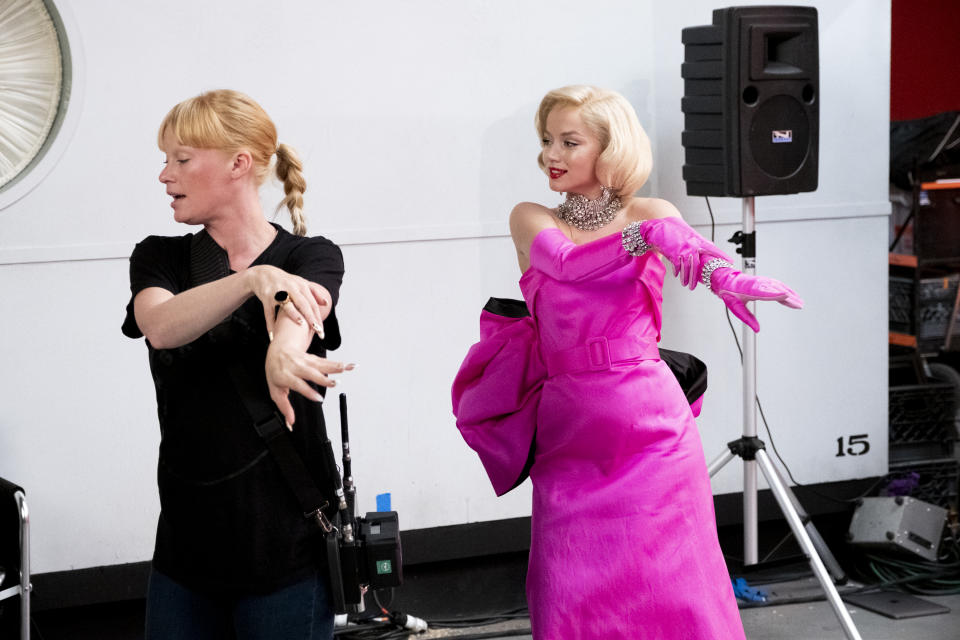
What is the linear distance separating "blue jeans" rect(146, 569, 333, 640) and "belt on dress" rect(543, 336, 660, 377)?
3.16 ft

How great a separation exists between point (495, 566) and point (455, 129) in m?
1.65

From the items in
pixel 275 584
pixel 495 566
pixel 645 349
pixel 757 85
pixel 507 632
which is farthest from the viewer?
pixel 495 566

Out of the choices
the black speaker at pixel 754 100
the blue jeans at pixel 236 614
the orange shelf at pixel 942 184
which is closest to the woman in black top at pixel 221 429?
the blue jeans at pixel 236 614

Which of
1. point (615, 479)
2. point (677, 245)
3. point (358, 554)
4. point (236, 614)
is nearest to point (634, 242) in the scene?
point (677, 245)

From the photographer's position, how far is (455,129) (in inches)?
144

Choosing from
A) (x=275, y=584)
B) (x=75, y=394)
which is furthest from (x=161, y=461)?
(x=75, y=394)

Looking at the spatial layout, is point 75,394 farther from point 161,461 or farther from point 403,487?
point 161,461

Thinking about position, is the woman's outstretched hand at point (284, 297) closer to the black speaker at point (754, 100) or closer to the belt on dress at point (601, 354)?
the belt on dress at point (601, 354)

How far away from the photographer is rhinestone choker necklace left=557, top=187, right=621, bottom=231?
2506mm

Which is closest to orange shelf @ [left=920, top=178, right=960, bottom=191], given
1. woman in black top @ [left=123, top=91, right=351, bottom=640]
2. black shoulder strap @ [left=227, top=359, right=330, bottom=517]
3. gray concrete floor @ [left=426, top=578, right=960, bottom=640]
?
gray concrete floor @ [left=426, top=578, right=960, bottom=640]

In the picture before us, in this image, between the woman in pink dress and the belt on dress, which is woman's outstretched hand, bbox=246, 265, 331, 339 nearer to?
the woman in pink dress

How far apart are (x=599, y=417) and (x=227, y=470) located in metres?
1.03

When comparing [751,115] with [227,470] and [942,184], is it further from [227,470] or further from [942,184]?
[227,470]

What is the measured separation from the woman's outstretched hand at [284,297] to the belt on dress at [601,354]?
1030 mm
